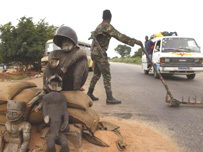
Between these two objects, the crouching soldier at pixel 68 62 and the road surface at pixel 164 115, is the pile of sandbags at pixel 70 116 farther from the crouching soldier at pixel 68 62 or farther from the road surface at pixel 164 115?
the road surface at pixel 164 115

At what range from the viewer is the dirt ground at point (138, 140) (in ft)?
9.57

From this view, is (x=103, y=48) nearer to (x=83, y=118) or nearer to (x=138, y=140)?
(x=138, y=140)

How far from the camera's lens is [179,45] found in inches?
445

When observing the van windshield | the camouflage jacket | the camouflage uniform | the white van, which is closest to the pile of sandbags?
the camouflage jacket

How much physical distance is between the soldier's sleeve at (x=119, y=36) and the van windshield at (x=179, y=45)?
644 centimetres

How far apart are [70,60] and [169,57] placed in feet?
27.9

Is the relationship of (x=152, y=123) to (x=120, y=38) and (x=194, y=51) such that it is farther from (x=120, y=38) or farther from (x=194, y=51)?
(x=194, y=51)

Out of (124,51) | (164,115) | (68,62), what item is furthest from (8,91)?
(124,51)

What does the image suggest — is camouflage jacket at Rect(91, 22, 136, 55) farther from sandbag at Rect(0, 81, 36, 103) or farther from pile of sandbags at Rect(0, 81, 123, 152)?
sandbag at Rect(0, 81, 36, 103)

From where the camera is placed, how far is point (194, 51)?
11.3 metres

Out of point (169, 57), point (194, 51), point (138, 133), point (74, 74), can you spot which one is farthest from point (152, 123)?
point (194, 51)

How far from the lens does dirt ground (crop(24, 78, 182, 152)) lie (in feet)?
9.57

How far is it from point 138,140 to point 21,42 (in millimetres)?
15802

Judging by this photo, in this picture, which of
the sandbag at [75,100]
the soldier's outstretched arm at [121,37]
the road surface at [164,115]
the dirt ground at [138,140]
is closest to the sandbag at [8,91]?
the sandbag at [75,100]
